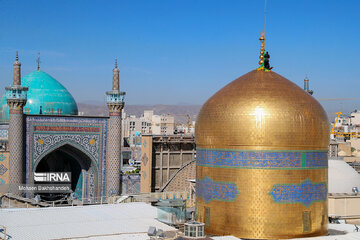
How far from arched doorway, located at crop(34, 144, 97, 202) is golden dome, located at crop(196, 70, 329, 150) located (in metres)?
9.85

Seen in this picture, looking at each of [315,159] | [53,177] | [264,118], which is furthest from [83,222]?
[53,177]

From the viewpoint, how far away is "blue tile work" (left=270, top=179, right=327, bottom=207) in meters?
9.79

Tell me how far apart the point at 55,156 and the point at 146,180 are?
5.29 metres

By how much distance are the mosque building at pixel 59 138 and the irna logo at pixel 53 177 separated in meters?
0.36

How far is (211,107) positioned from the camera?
34.6 feet

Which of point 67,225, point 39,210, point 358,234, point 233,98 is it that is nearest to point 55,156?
point 39,210

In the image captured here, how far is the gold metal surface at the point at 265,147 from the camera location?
9.78 meters

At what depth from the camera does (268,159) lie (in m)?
9.80

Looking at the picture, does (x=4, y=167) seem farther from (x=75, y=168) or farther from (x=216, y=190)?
(x=216, y=190)

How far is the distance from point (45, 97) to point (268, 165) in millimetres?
13966

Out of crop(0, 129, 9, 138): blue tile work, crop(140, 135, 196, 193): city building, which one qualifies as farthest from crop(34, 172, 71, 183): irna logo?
crop(140, 135, 196, 193): city building

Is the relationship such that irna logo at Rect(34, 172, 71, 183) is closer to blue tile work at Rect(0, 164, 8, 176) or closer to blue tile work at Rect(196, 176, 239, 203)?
blue tile work at Rect(0, 164, 8, 176)

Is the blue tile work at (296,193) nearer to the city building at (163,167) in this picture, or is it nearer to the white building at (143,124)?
the city building at (163,167)

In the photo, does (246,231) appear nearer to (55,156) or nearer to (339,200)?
(339,200)
